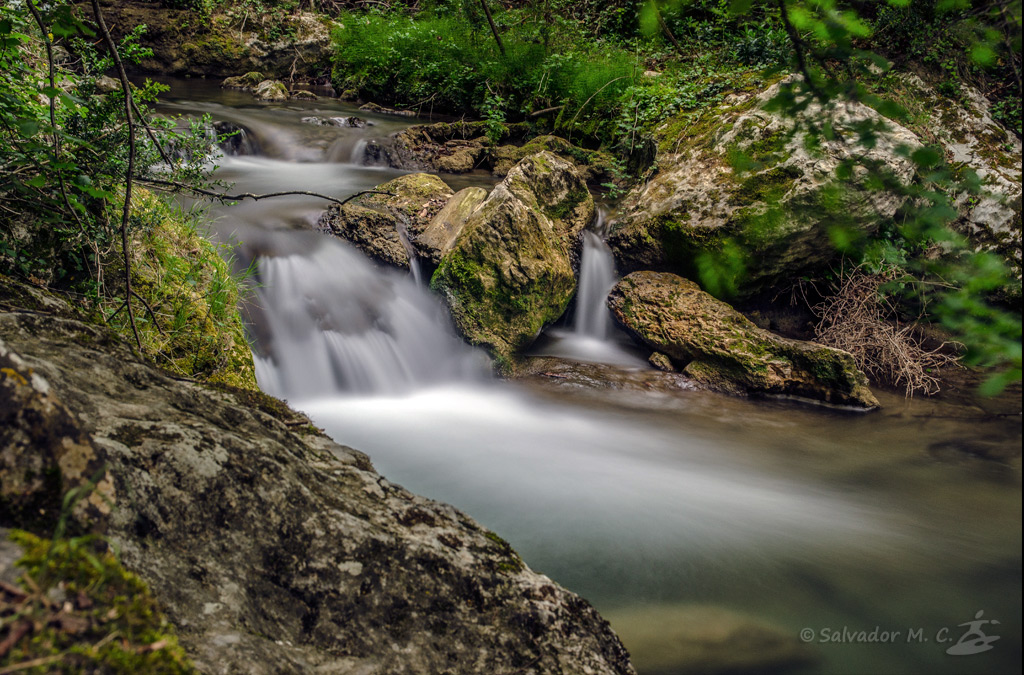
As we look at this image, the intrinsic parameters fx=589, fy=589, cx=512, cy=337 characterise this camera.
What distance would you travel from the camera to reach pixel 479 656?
62.6 inches

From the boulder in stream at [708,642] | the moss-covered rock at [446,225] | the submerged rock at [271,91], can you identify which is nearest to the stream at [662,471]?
the boulder in stream at [708,642]

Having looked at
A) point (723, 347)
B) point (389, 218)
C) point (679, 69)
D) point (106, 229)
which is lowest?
point (723, 347)

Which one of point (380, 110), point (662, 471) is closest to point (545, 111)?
point (380, 110)

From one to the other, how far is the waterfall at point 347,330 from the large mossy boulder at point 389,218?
0.18 meters

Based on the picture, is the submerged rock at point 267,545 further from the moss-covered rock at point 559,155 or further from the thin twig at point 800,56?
the moss-covered rock at point 559,155

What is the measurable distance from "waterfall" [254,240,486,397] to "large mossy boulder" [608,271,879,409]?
6.34 feet

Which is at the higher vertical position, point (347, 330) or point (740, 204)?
point (740, 204)

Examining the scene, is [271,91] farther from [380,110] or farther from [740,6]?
[740,6]

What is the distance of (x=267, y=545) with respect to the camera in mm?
1577

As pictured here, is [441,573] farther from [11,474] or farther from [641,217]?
[641,217]

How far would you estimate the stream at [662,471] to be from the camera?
2.87 metres

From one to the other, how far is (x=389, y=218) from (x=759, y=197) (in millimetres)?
4062

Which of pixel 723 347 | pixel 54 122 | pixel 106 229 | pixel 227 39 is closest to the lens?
pixel 54 122
